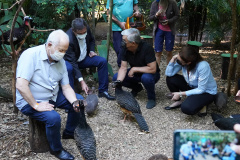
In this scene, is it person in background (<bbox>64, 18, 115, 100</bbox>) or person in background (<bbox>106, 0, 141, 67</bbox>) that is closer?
person in background (<bbox>64, 18, 115, 100</bbox>)

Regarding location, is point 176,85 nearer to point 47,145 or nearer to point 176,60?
point 176,60

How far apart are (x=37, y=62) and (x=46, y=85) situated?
0.27 m

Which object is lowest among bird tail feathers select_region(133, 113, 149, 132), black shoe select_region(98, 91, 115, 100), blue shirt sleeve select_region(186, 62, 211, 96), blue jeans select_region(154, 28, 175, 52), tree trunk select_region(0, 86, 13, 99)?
bird tail feathers select_region(133, 113, 149, 132)

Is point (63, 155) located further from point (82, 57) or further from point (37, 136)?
point (82, 57)

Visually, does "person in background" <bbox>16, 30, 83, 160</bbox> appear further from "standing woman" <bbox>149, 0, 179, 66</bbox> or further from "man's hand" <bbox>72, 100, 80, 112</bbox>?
"standing woman" <bbox>149, 0, 179, 66</bbox>

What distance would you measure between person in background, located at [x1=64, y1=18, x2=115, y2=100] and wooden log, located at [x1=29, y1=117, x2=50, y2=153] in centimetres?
121

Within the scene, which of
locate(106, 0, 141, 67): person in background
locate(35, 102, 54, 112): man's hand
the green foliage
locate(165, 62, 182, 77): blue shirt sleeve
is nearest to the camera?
locate(35, 102, 54, 112): man's hand

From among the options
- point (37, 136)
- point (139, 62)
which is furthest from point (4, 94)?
point (139, 62)

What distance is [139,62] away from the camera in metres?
4.36

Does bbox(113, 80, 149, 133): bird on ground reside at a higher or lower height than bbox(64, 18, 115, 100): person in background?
lower

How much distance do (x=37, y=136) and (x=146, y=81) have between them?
1800 millimetres

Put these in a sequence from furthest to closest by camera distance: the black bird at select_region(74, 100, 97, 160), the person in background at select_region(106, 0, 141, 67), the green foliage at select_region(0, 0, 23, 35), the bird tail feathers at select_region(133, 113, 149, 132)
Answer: the green foliage at select_region(0, 0, 23, 35)
the person in background at select_region(106, 0, 141, 67)
the bird tail feathers at select_region(133, 113, 149, 132)
the black bird at select_region(74, 100, 97, 160)

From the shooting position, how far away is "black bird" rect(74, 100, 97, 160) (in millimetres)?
2768

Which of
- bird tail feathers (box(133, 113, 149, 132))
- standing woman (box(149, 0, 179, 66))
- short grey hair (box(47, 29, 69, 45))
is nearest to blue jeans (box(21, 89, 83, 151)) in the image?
short grey hair (box(47, 29, 69, 45))
